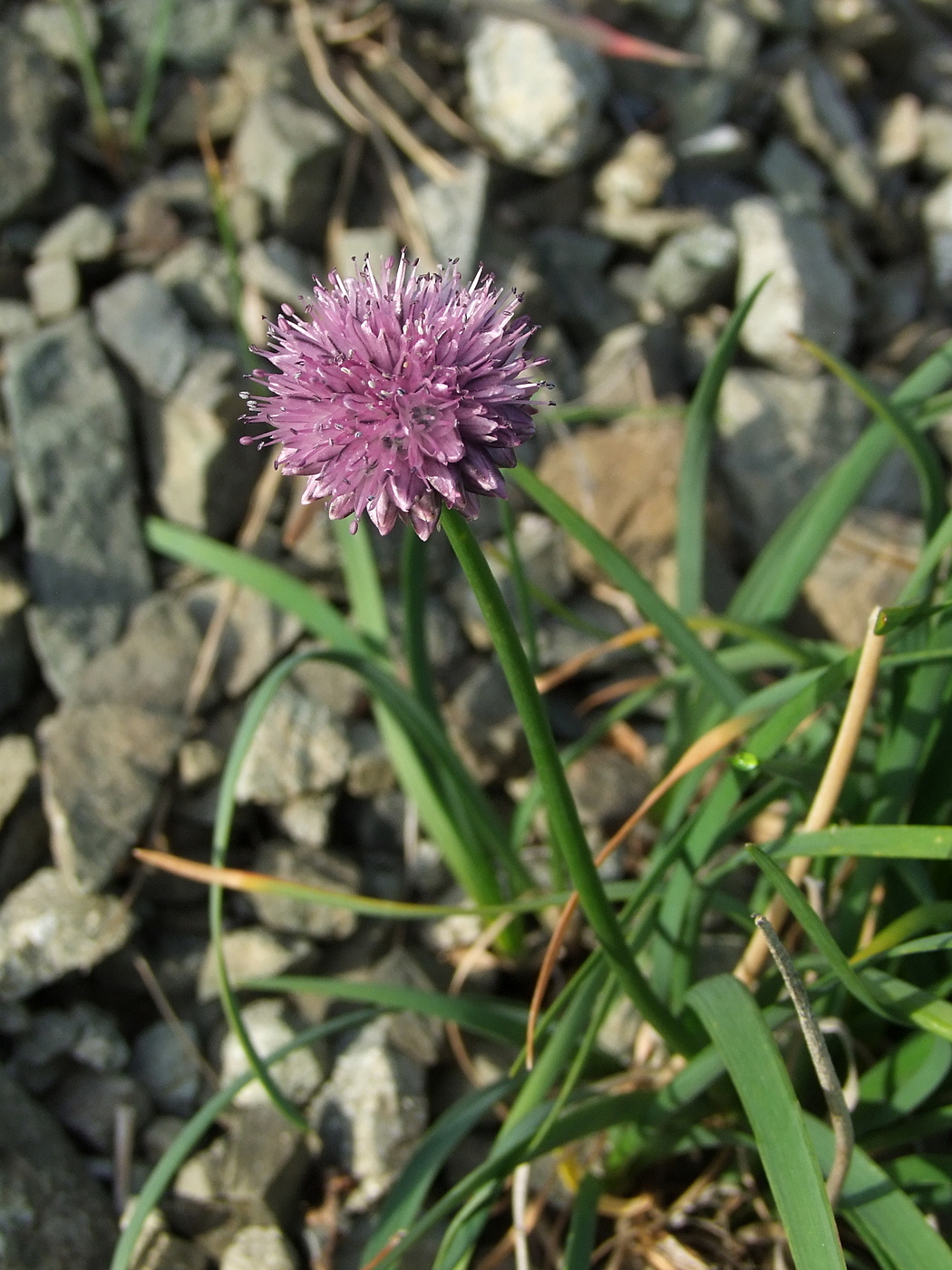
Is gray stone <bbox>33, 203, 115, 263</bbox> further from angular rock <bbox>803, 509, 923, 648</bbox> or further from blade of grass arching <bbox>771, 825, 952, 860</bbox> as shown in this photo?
blade of grass arching <bbox>771, 825, 952, 860</bbox>

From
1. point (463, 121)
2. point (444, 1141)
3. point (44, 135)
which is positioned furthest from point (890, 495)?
→ point (44, 135)

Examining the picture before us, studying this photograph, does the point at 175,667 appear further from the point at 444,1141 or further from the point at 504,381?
the point at 504,381

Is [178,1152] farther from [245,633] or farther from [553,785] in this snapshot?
[245,633]

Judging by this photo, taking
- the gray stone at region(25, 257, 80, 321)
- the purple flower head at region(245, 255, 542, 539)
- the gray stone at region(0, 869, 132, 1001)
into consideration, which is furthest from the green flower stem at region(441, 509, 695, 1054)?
the gray stone at region(25, 257, 80, 321)

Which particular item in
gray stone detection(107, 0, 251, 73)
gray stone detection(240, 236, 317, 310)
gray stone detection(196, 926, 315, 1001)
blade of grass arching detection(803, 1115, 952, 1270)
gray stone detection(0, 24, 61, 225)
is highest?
gray stone detection(107, 0, 251, 73)

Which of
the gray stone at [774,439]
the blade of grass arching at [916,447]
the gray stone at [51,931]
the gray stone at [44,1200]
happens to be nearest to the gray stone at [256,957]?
the gray stone at [51,931]

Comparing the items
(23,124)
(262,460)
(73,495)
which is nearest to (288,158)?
(23,124)
